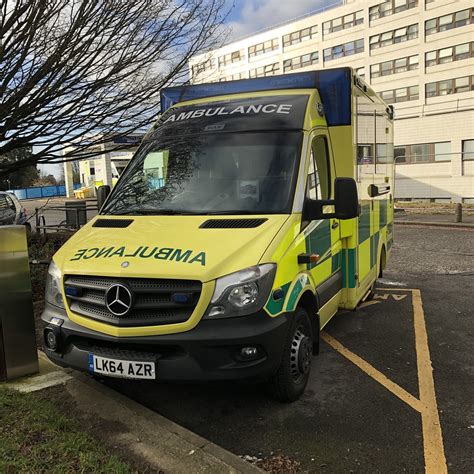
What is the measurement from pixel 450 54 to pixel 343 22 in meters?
12.5

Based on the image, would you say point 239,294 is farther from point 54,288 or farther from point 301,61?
point 301,61

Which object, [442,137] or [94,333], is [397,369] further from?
[442,137]

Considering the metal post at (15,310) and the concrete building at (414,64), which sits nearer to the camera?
the metal post at (15,310)

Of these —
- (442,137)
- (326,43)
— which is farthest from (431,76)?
(326,43)

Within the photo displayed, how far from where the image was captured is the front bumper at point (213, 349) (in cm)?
330

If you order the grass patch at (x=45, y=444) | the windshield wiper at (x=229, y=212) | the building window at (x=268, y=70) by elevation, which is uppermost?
the building window at (x=268, y=70)

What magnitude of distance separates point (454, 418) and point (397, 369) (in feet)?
3.30

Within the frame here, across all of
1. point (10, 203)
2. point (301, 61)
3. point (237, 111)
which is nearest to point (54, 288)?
point (237, 111)

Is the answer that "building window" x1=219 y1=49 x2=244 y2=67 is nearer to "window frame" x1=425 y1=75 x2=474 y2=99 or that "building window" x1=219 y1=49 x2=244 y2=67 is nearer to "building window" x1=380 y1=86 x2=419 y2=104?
"building window" x1=380 y1=86 x2=419 y2=104

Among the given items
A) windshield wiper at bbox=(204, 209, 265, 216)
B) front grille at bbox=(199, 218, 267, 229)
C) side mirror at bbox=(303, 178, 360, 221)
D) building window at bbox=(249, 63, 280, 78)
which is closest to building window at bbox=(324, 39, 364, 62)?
building window at bbox=(249, 63, 280, 78)

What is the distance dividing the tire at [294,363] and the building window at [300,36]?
53566 millimetres

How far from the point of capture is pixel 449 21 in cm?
4131

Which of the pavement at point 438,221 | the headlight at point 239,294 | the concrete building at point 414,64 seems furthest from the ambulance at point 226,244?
the concrete building at point 414,64

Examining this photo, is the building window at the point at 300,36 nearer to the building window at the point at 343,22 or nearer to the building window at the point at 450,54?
the building window at the point at 343,22
